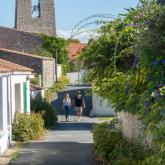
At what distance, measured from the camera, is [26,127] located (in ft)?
66.0

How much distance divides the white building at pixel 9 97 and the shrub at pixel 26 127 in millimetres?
361

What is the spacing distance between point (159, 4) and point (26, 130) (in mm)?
13490

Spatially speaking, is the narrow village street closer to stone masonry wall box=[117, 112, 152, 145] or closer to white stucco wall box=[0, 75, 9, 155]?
white stucco wall box=[0, 75, 9, 155]

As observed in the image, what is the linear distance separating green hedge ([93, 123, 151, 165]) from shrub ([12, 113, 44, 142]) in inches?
240

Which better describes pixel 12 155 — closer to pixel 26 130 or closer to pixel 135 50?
pixel 26 130

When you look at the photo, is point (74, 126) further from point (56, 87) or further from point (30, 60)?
point (56, 87)

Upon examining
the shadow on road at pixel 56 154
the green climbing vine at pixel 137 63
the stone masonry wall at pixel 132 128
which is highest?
the green climbing vine at pixel 137 63

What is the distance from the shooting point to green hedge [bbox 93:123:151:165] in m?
8.87

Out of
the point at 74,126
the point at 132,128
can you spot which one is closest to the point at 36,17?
the point at 74,126

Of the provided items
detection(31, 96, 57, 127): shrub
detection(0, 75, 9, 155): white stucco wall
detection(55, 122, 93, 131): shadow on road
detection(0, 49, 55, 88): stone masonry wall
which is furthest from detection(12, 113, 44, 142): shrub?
detection(0, 49, 55, 88): stone masonry wall

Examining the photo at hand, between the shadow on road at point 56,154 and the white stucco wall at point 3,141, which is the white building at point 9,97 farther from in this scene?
the shadow on road at point 56,154

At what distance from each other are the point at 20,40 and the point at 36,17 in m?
21.3

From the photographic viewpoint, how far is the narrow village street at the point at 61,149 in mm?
14016

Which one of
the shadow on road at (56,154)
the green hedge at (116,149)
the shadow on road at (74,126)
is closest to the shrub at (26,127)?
the shadow on road at (56,154)
